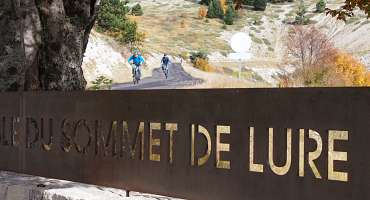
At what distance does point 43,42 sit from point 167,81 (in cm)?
5141

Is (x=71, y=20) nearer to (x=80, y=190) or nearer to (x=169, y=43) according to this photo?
(x=80, y=190)

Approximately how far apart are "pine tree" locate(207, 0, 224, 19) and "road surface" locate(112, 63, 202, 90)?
30.9m

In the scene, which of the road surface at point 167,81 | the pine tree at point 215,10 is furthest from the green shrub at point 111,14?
the pine tree at point 215,10

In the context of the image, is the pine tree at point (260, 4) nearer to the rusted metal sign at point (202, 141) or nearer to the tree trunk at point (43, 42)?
the tree trunk at point (43, 42)

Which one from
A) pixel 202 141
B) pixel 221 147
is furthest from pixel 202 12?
pixel 221 147

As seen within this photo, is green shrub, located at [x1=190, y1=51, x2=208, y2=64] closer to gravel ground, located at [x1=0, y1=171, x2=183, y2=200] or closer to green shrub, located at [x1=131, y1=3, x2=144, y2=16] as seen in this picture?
green shrub, located at [x1=131, y1=3, x2=144, y2=16]

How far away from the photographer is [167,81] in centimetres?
6178

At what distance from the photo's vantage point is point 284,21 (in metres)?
103

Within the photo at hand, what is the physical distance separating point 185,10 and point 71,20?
98614 mm

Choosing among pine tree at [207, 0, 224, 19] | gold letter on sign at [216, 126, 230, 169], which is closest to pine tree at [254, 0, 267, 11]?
pine tree at [207, 0, 224, 19]

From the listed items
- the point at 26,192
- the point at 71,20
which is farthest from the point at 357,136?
the point at 71,20

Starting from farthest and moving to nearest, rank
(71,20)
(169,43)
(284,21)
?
(284,21) → (169,43) → (71,20)

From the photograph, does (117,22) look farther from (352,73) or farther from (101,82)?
(101,82)

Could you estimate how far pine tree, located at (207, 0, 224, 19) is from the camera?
103m
